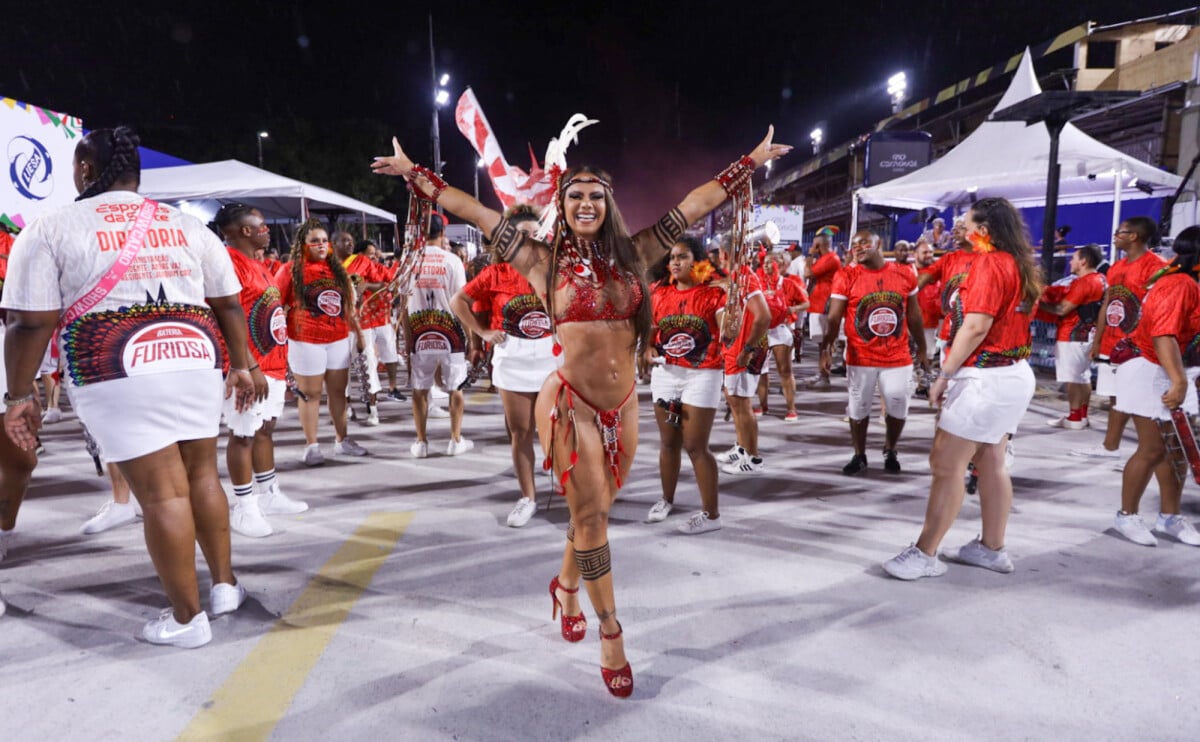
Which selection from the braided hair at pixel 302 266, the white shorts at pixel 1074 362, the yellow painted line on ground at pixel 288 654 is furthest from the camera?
the white shorts at pixel 1074 362

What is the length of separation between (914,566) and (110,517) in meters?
4.97

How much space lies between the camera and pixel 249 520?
14.4 feet

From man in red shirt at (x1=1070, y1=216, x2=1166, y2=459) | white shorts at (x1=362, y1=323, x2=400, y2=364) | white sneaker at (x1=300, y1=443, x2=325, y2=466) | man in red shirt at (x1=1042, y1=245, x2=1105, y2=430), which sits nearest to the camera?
man in red shirt at (x1=1070, y1=216, x2=1166, y2=459)

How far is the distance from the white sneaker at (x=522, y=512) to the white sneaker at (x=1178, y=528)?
159 inches

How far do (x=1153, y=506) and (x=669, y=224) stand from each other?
14.9 feet

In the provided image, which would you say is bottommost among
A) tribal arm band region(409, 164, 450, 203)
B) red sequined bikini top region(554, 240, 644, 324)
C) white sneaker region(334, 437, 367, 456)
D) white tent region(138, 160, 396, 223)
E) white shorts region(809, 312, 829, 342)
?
white sneaker region(334, 437, 367, 456)

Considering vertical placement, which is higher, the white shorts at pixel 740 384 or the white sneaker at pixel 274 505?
the white shorts at pixel 740 384

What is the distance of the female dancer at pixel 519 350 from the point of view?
189 inches

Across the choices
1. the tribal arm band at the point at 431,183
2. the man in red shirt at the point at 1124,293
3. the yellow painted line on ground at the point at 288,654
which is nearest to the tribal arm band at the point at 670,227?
the tribal arm band at the point at 431,183

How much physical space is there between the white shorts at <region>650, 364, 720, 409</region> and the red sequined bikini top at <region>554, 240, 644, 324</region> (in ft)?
5.16

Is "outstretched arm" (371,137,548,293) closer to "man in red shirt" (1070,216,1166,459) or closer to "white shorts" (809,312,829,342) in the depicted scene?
"man in red shirt" (1070,216,1166,459)

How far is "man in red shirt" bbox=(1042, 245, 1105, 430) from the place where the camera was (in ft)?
22.4

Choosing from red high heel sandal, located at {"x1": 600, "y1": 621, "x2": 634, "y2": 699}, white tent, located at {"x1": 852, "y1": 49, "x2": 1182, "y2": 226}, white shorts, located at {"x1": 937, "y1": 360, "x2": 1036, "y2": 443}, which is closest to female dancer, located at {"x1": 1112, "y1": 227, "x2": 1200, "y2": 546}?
white shorts, located at {"x1": 937, "y1": 360, "x2": 1036, "y2": 443}

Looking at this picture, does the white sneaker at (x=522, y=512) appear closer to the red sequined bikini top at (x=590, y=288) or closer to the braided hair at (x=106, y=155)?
the red sequined bikini top at (x=590, y=288)
